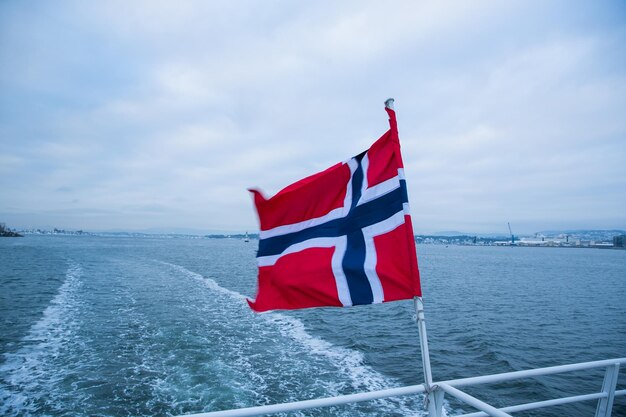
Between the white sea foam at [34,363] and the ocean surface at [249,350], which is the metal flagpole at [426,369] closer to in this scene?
the ocean surface at [249,350]

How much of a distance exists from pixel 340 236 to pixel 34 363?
12.7m

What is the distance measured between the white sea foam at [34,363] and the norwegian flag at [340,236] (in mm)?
9025

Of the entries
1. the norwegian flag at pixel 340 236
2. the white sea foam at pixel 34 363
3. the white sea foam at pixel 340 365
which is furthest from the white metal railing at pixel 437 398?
the white sea foam at pixel 34 363

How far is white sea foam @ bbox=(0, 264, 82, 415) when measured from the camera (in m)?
8.79

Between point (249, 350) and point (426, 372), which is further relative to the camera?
point (249, 350)

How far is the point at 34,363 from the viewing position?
36.2 feet

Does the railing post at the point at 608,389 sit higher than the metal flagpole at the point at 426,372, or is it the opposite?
the metal flagpole at the point at 426,372

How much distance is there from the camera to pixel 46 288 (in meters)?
24.9

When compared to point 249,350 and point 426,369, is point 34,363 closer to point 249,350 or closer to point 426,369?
point 249,350

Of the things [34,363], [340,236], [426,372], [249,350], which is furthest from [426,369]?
[34,363]

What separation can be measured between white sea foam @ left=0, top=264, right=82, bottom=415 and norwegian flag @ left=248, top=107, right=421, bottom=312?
9025mm

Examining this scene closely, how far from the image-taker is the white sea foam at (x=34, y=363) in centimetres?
879

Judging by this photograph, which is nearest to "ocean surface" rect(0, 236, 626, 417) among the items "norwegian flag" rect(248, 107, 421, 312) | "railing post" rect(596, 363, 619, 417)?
"railing post" rect(596, 363, 619, 417)

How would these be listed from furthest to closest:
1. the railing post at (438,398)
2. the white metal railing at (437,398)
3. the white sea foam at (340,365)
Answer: the white sea foam at (340,365) < the railing post at (438,398) < the white metal railing at (437,398)
